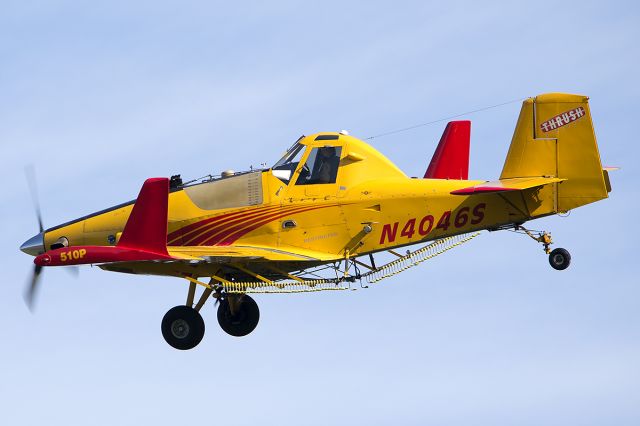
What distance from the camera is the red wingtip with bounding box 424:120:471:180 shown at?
134ft

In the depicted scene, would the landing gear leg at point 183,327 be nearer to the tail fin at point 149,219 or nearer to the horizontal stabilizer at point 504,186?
the tail fin at point 149,219

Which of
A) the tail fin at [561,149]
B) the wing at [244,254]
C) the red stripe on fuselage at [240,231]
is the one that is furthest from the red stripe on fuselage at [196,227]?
the tail fin at [561,149]

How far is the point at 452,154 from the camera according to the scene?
1622 inches

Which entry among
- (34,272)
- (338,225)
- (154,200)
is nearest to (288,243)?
(338,225)

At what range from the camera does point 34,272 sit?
36594mm

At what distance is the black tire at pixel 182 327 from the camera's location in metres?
35.6

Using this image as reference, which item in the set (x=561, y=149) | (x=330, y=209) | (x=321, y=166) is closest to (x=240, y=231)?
(x=330, y=209)

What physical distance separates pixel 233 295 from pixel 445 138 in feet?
26.0

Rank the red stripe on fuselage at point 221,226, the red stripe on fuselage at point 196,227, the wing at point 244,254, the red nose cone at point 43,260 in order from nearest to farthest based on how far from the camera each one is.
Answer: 1. the red nose cone at point 43,260
2. the wing at point 244,254
3. the red stripe on fuselage at point 221,226
4. the red stripe on fuselage at point 196,227

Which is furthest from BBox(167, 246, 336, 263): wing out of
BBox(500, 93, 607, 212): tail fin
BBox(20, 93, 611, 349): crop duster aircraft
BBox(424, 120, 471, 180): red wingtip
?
BBox(424, 120, 471, 180): red wingtip

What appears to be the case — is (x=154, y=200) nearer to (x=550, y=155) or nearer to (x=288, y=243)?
(x=288, y=243)

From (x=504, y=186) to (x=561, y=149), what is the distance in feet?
5.47

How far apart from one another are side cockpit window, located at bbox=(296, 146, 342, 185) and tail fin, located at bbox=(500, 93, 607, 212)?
13.3 ft

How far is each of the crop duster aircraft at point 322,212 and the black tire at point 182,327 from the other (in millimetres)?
23
